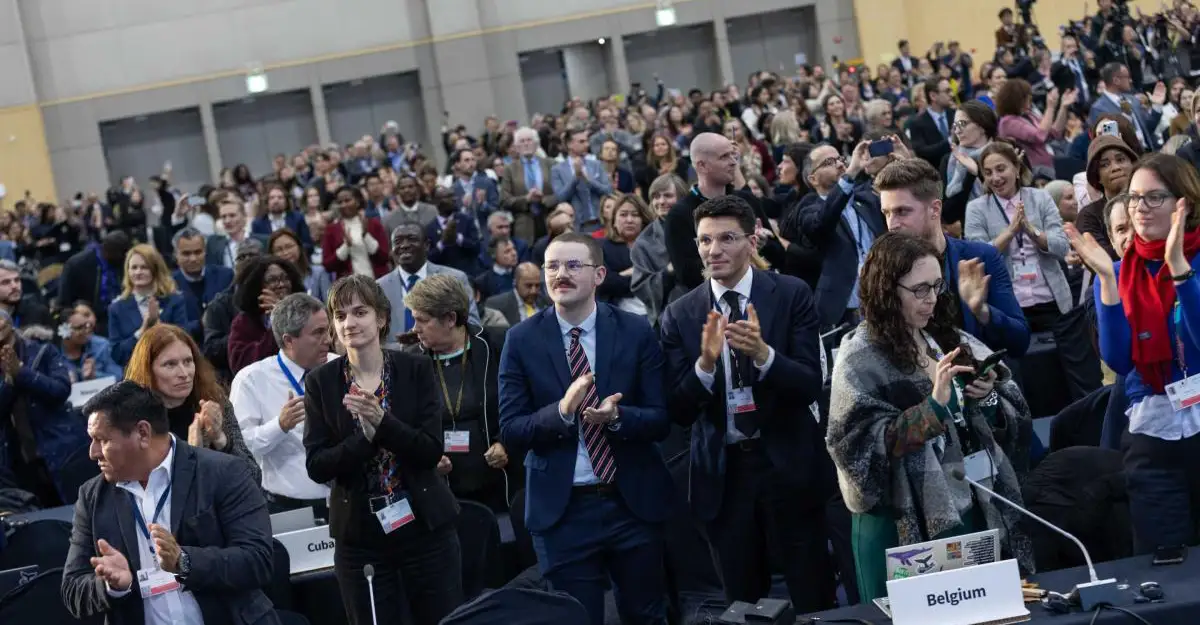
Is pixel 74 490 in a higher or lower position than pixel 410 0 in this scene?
lower

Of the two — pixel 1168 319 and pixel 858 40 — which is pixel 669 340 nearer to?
pixel 1168 319

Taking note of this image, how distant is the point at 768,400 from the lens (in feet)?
14.4

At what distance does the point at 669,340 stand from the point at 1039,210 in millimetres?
2961

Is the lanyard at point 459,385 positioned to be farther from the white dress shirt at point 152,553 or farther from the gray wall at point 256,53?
the gray wall at point 256,53

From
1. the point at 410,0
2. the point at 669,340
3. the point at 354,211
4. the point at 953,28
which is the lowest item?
the point at 669,340

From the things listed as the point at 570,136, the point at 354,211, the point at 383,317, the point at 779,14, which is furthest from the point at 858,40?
the point at 383,317

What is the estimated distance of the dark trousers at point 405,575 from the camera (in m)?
4.49

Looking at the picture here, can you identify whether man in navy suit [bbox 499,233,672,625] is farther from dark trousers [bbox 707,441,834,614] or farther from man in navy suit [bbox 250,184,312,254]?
man in navy suit [bbox 250,184,312,254]

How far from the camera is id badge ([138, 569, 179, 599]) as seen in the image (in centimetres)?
388

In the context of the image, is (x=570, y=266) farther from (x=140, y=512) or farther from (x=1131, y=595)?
(x=1131, y=595)

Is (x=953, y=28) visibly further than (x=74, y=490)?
Yes

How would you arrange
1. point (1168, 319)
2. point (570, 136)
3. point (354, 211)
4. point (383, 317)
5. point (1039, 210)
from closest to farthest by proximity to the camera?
point (1168, 319)
point (383, 317)
point (1039, 210)
point (354, 211)
point (570, 136)

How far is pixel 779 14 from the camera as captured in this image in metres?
24.5

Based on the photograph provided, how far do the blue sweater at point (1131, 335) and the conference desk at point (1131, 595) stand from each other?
542mm
